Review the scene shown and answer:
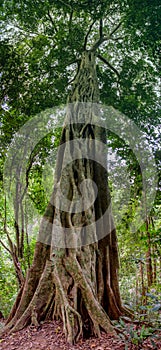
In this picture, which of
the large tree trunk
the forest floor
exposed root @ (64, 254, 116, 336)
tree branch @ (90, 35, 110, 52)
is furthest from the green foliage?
tree branch @ (90, 35, 110, 52)

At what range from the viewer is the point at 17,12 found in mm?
5129

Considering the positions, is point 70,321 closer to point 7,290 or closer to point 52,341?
point 52,341

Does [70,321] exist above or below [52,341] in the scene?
above

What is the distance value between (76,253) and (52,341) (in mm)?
845

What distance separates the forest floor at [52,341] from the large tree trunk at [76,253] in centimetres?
8

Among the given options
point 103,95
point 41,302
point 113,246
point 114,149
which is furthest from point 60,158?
point 103,95

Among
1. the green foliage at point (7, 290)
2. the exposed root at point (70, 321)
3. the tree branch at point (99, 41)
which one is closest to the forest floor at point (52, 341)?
the exposed root at point (70, 321)

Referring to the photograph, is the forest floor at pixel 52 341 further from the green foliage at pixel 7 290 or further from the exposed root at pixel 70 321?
the green foliage at pixel 7 290

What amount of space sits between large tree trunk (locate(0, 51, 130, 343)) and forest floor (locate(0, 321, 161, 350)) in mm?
79

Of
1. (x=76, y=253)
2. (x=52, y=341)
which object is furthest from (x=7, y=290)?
(x=52, y=341)

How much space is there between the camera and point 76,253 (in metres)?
3.05

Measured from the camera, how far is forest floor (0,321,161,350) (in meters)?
2.31

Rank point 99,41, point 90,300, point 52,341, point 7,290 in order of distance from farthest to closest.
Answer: point 99,41 → point 7,290 → point 90,300 → point 52,341

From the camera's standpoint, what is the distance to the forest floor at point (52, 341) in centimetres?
231
